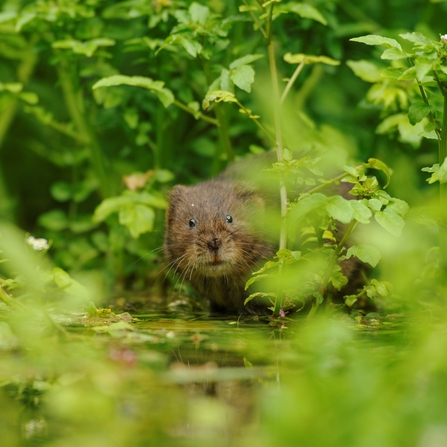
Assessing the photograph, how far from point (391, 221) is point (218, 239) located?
1307 millimetres

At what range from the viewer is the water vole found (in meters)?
4.20

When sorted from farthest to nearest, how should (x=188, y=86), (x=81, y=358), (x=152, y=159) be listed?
(x=152, y=159) → (x=188, y=86) → (x=81, y=358)

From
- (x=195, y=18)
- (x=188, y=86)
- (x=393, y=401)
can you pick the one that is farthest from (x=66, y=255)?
(x=393, y=401)

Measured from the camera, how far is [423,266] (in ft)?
13.6

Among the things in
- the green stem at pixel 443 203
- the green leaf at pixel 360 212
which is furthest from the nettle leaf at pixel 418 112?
the green leaf at pixel 360 212

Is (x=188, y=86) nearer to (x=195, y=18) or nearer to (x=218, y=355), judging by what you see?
(x=195, y=18)

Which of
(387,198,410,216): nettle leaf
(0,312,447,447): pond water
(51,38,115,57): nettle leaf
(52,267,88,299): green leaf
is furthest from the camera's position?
(51,38,115,57): nettle leaf

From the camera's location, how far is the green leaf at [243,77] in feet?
11.5

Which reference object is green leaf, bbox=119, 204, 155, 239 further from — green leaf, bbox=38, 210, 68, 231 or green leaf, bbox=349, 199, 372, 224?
green leaf, bbox=349, 199, 372, 224

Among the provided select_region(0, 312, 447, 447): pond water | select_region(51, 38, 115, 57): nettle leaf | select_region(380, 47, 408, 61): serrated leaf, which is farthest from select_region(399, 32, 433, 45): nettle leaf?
select_region(51, 38, 115, 57): nettle leaf

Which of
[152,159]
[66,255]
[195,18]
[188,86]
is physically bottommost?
[66,255]

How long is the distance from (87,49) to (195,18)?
0.75 m

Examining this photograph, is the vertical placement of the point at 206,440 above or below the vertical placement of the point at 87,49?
below

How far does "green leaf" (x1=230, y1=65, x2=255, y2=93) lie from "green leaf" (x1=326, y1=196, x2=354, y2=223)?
777 millimetres
